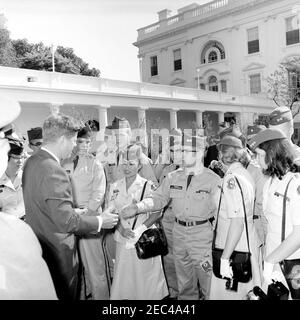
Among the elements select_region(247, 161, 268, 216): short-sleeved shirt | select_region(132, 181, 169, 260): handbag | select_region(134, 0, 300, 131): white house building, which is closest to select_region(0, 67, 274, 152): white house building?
select_region(134, 0, 300, 131): white house building

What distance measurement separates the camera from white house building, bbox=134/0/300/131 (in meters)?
15.5

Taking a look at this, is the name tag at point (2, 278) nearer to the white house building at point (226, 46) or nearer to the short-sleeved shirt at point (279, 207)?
the short-sleeved shirt at point (279, 207)

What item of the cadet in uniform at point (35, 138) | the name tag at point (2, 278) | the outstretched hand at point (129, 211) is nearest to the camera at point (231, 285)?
the outstretched hand at point (129, 211)

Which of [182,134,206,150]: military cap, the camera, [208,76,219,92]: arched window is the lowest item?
the camera

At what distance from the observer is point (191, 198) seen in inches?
126

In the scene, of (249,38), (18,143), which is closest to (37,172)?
(18,143)

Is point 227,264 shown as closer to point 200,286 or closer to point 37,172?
point 200,286

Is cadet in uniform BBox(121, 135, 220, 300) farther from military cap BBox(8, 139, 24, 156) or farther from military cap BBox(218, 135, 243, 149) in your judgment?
military cap BBox(8, 139, 24, 156)

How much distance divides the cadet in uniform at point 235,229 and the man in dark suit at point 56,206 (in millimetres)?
932

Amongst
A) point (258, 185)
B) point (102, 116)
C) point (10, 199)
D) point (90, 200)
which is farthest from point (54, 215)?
point (102, 116)

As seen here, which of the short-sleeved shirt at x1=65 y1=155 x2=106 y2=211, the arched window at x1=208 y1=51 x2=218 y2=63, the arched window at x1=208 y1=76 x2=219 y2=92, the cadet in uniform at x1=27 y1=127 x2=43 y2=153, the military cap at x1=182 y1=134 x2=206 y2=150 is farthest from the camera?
the arched window at x1=208 y1=76 x2=219 y2=92

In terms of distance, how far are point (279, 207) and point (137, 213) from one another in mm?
1500

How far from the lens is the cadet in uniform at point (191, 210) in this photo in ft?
10.5

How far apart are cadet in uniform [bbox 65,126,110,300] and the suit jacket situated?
125 cm
